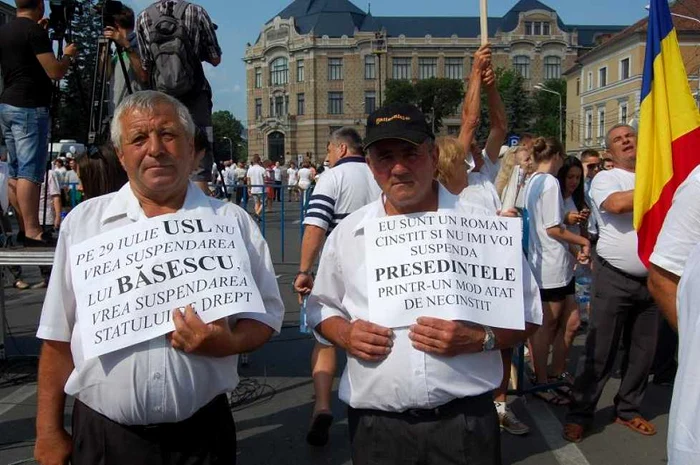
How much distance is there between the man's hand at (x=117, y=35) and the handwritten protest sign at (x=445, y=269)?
3.24m

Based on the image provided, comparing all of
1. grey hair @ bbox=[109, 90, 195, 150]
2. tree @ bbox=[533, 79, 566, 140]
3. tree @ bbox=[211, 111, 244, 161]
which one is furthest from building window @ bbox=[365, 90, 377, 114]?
grey hair @ bbox=[109, 90, 195, 150]

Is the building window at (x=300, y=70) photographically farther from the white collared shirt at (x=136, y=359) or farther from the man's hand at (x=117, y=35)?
the white collared shirt at (x=136, y=359)

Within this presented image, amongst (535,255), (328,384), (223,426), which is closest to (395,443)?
(223,426)

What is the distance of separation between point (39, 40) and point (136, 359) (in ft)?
12.9

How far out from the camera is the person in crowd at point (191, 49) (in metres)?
4.95

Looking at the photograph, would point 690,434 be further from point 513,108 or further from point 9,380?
point 513,108

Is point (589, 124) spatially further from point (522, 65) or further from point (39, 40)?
point (39, 40)

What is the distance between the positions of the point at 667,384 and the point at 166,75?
15.6ft

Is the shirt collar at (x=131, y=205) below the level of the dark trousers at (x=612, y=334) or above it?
above

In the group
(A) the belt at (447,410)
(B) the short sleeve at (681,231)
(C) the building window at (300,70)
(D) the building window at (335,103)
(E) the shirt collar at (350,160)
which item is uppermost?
(C) the building window at (300,70)

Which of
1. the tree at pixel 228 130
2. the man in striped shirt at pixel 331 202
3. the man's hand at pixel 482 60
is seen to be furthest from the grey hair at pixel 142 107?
the tree at pixel 228 130

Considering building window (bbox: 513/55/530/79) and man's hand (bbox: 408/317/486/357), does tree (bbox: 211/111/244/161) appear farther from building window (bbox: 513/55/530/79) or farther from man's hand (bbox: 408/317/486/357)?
man's hand (bbox: 408/317/486/357)

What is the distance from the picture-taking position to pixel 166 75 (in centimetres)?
491

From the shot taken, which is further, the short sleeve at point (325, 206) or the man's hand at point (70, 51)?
the man's hand at point (70, 51)
